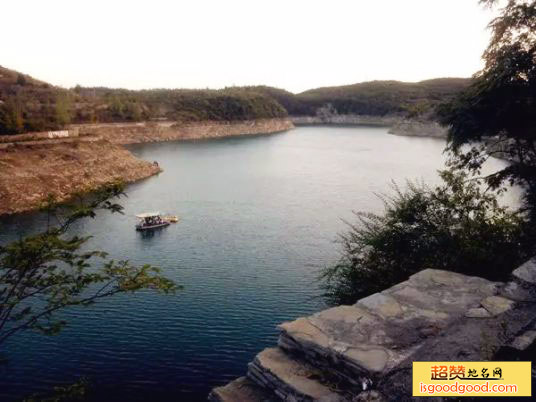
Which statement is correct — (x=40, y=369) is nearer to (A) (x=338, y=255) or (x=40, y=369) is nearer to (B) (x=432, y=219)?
(B) (x=432, y=219)

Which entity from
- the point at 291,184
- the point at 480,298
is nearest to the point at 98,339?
the point at 480,298

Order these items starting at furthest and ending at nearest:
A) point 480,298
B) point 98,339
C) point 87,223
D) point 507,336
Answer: point 87,223, point 98,339, point 480,298, point 507,336

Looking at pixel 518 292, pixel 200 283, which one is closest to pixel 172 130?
pixel 200 283

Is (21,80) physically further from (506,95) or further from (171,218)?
(506,95)

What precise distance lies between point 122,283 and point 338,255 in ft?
90.2

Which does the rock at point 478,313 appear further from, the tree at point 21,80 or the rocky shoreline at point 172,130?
the tree at point 21,80

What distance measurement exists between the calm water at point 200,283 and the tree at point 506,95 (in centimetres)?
1299

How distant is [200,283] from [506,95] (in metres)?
21.1

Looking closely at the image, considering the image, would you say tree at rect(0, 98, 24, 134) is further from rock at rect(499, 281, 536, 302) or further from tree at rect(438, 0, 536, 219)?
rock at rect(499, 281, 536, 302)

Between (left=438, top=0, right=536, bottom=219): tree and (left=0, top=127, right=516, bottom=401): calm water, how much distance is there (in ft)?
42.6

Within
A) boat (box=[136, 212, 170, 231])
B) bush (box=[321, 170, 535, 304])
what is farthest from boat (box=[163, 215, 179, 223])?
bush (box=[321, 170, 535, 304])

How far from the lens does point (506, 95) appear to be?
637 inches

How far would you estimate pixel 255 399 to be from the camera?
8820 mm

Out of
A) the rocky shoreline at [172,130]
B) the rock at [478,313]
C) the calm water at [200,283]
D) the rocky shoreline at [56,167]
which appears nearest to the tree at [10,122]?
the rocky shoreline at [56,167]
